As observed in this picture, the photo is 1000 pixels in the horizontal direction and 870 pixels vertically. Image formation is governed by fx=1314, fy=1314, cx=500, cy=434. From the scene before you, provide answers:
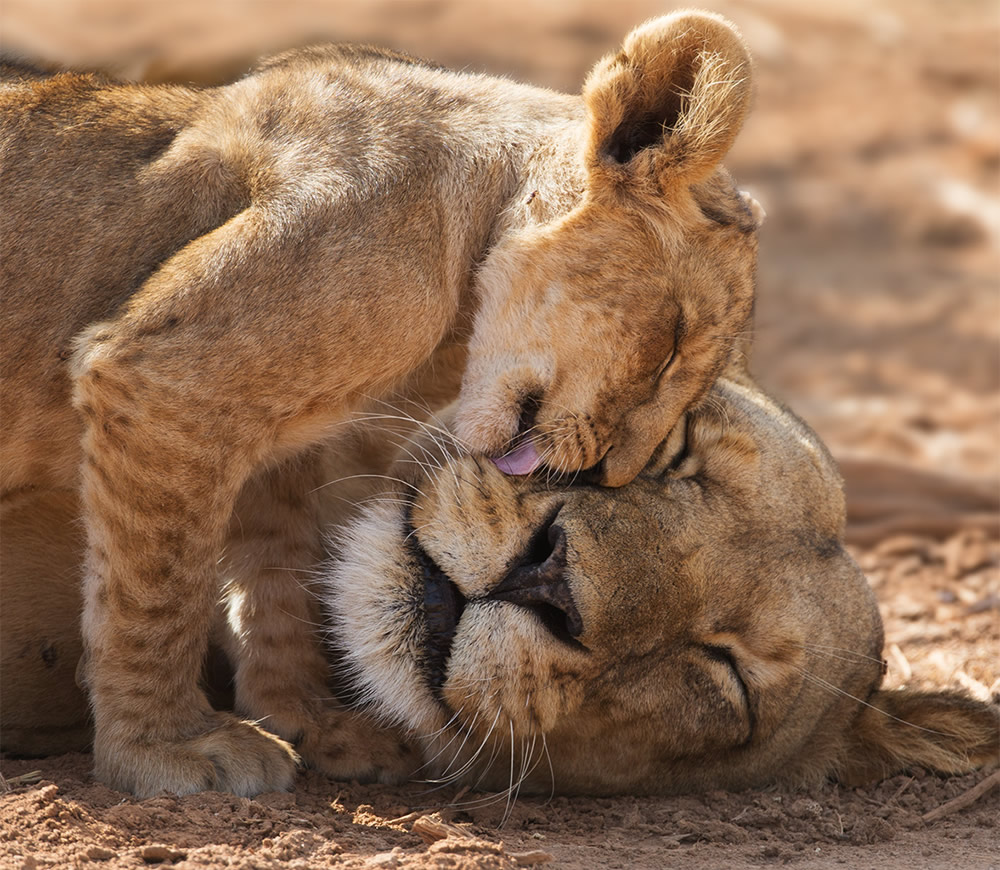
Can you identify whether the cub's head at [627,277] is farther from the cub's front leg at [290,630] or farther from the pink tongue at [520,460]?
the cub's front leg at [290,630]

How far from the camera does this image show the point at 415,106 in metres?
3.48

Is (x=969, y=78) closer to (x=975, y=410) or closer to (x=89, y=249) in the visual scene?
(x=975, y=410)

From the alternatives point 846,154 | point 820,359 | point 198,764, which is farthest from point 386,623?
point 846,154

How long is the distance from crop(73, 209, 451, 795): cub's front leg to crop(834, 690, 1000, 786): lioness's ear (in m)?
1.44

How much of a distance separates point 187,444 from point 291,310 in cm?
39

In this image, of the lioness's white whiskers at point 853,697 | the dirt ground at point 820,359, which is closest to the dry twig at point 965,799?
the dirt ground at point 820,359

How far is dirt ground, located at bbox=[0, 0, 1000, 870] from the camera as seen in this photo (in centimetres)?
262

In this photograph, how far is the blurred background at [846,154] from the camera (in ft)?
21.8

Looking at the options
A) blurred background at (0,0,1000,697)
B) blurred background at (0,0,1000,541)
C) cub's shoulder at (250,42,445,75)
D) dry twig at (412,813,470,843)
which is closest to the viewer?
dry twig at (412,813,470,843)

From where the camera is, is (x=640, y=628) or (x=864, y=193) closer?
(x=640, y=628)

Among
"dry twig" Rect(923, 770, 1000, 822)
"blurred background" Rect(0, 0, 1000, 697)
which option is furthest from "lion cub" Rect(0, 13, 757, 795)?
"blurred background" Rect(0, 0, 1000, 697)

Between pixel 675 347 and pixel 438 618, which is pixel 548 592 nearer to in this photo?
pixel 438 618

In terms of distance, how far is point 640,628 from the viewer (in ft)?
9.10

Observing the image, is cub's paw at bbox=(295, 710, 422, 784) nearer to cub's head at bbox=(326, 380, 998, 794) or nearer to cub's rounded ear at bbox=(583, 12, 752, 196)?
cub's head at bbox=(326, 380, 998, 794)
